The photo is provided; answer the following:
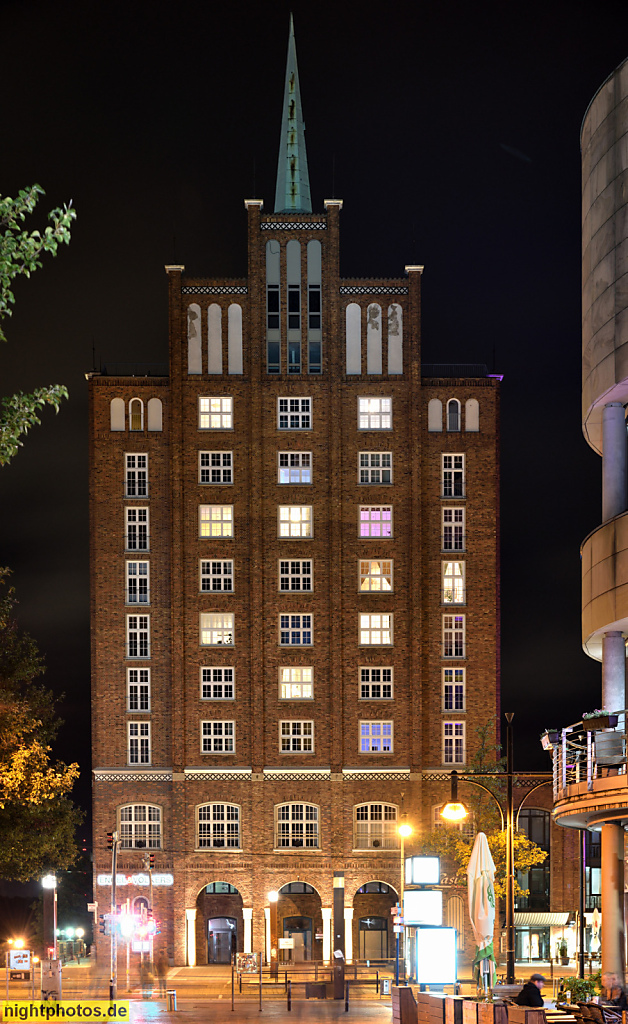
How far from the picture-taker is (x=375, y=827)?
7294cm

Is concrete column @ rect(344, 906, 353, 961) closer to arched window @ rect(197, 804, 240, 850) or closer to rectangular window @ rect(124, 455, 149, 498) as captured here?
arched window @ rect(197, 804, 240, 850)

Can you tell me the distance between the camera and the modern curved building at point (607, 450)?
3066cm

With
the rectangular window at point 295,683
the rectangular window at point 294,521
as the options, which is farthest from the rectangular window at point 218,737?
the rectangular window at point 294,521

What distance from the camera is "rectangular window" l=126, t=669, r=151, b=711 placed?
7425 cm

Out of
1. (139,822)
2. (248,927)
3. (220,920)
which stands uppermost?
(139,822)

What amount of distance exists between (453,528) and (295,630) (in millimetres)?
10851

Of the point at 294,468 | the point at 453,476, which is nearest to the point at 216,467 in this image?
the point at 294,468

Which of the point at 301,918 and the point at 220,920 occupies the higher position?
the point at 301,918

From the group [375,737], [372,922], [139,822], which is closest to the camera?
[372,922]

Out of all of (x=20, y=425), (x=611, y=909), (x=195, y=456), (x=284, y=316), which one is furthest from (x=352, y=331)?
(x=20, y=425)

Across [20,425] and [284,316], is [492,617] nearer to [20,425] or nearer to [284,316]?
[284,316]

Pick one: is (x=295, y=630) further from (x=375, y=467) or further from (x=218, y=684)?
(x=375, y=467)

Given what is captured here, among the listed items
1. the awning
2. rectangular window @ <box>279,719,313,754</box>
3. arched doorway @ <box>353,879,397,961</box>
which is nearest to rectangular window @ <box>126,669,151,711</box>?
rectangular window @ <box>279,719,313,754</box>

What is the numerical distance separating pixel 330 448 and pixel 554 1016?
50445mm
